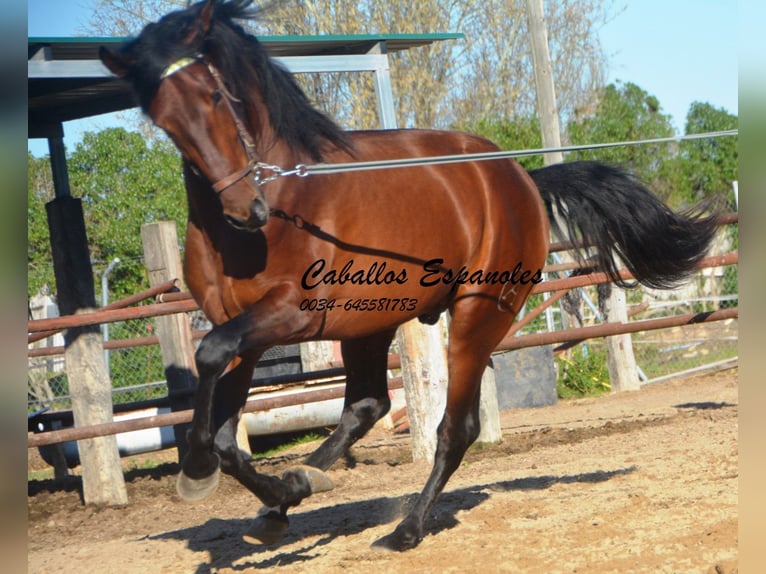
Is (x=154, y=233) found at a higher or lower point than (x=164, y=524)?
higher

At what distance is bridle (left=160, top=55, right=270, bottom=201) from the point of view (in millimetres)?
3504

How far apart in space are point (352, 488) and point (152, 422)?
148 centimetres

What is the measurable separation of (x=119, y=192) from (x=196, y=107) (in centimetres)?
1305

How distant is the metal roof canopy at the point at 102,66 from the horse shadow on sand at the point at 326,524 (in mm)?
2777

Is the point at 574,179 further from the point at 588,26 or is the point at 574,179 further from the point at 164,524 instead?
the point at 588,26

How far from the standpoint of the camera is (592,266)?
5762 mm

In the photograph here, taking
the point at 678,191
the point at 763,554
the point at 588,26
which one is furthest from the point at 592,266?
the point at 588,26

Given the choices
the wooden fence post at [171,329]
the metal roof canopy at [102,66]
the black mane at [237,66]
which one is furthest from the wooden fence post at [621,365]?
the black mane at [237,66]

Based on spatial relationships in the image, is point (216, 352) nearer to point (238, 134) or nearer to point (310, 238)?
point (310, 238)

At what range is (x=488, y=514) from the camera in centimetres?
486

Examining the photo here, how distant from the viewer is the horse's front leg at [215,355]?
3.55m

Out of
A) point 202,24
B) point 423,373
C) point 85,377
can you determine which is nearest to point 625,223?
point 423,373

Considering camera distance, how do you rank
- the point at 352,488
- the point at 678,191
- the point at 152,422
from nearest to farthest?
the point at 152,422, the point at 352,488, the point at 678,191

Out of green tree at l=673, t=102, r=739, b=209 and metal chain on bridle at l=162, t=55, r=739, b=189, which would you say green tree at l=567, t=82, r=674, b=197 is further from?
metal chain on bridle at l=162, t=55, r=739, b=189
